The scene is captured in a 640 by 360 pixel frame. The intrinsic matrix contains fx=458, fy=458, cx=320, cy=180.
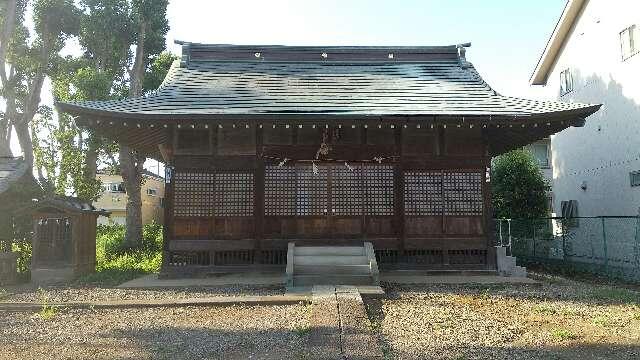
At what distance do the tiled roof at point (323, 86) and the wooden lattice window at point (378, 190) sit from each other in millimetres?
1695

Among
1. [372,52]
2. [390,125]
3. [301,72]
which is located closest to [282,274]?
[390,125]

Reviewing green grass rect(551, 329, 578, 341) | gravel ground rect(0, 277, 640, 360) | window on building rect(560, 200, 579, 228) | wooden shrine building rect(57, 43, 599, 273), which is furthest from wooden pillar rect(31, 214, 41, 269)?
window on building rect(560, 200, 579, 228)

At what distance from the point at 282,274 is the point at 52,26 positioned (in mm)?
19521

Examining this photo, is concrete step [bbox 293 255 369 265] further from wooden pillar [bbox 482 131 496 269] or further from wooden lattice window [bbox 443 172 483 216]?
wooden pillar [bbox 482 131 496 269]

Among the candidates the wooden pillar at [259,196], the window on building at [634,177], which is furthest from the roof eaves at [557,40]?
the wooden pillar at [259,196]

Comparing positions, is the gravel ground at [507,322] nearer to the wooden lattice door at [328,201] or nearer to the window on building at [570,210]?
the wooden lattice door at [328,201]

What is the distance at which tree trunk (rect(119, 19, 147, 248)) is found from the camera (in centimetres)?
2041

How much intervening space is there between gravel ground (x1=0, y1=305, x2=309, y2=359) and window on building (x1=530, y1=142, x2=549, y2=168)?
22401 mm

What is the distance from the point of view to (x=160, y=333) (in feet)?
20.5

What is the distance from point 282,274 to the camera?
11688 millimetres

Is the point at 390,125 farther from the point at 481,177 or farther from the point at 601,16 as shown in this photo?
the point at 601,16

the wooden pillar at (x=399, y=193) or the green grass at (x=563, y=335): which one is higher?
the wooden pillar at (x=399, y=193)

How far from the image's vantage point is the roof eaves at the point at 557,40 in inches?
679

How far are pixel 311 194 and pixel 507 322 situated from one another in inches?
249
